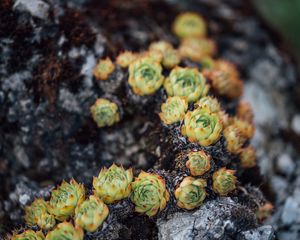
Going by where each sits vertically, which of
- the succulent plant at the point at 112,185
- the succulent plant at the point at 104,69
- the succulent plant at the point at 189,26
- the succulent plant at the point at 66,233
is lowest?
the succulent plant at the point at 66,233

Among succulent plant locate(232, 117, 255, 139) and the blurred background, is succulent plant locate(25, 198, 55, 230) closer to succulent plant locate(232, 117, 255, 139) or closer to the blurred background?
succulent plant locate(232, 117, 255, 139)

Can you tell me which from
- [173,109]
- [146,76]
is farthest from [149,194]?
[146,76]

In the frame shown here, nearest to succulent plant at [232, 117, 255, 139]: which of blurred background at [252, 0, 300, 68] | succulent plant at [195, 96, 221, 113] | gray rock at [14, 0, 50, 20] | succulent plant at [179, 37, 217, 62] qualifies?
succulent plant at [195, 96, 221, 113]

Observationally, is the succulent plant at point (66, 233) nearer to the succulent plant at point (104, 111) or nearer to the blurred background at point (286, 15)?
the succulent plant at point (104, 111)

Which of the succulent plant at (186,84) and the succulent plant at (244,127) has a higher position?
the succulent plant at (186,84)

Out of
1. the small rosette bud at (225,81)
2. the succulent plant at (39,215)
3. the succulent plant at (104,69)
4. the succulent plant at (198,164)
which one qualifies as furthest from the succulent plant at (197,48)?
the succulent plant at (39,215)
